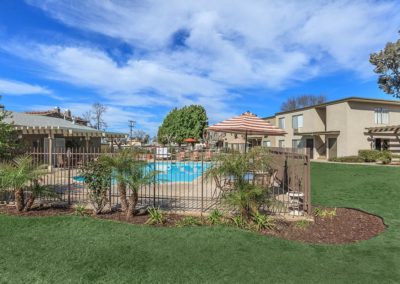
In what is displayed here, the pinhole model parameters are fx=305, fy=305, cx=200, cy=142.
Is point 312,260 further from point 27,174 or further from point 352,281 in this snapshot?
point 27,174

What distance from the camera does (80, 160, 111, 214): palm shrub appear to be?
7059 mm

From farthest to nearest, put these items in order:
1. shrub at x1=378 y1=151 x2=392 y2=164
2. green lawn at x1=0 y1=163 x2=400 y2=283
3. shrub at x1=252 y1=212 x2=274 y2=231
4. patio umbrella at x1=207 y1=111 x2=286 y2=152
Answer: shrub at x1=378 y1=151 x2=392 y2=164 → patio umbrella at x1=207 y1=111 x2=286 y2=152 → shrub at x1=252 y1=212 x2=274 y2=231 → green lawn at x1=0 y1=163 x2=400 y2=283

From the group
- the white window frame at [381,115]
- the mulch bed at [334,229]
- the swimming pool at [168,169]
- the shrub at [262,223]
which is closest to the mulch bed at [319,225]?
the mulch bed at [334,229]

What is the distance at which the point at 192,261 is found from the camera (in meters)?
4.66

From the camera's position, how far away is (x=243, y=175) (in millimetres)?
6445

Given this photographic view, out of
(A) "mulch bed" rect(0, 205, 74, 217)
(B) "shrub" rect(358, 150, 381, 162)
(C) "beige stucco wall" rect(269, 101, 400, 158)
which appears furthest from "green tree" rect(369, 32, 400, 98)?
(A) "mulch bed" rect(0, 205, 74, 217)

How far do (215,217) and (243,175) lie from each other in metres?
1.12

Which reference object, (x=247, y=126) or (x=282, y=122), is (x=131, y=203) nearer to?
(x=247, y=126)

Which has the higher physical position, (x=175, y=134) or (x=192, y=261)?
(x=175, y=134)

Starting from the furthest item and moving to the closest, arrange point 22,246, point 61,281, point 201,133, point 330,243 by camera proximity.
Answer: point 201,133 → point 330,243 → point 22,246 → point 61,281

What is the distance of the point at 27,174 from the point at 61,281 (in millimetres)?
3919

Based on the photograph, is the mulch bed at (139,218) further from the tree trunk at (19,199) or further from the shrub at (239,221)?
the tree trunk at (19,199)

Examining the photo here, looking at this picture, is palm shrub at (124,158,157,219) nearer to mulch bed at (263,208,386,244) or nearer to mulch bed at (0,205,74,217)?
mulch bed at (0,205,74,217)

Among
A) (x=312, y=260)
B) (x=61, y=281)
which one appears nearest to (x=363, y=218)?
(x=312, y=260)
